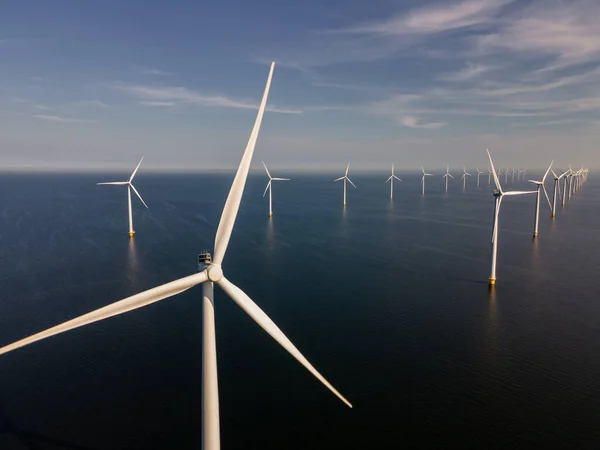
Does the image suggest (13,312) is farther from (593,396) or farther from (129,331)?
(593,396)

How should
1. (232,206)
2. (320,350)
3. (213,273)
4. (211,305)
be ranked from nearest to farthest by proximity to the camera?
(213,273), (211,305), (232,206), (320,350)

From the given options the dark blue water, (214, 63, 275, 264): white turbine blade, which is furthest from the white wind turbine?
the dark blue water

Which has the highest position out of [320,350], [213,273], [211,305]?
[213,273]

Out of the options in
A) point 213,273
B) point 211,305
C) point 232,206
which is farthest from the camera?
point 232,206

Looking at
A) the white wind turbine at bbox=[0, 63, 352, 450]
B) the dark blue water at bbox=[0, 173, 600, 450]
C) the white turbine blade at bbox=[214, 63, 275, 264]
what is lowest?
the dark blue water at bbox=[0, 173, 600, 450]

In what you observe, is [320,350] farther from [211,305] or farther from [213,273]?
[213,273]

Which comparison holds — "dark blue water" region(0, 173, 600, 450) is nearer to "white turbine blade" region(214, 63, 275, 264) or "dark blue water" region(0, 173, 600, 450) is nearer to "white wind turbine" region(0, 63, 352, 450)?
"white wind turbine" region(0, 63, 352, 450)

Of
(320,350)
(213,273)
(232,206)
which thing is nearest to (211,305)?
(213,273)

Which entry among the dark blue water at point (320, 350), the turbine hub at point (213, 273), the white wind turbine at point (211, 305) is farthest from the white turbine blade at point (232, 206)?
the dark blue water at point (320, 350)

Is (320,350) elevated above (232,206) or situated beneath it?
situated beneath

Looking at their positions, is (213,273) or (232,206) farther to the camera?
(232,206)

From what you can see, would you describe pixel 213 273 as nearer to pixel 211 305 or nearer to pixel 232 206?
pixel 211 305
